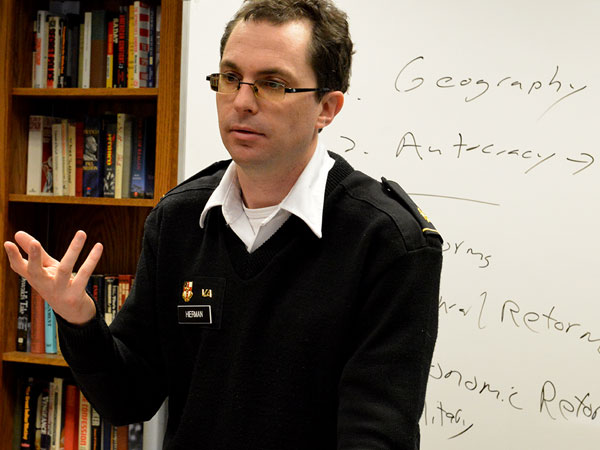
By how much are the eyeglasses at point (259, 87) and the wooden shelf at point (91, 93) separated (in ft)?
3.61

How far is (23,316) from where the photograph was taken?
2.47m

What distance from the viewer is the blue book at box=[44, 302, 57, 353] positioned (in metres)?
2.45

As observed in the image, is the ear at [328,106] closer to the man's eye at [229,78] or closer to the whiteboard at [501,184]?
the man's eye at [229,78]

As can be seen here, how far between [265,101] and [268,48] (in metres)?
0.09

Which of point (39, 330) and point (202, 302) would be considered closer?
point (202, 302)

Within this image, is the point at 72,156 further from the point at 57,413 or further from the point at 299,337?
the point at 299,337

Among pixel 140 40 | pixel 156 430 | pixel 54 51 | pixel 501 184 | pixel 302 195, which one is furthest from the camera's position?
pixel 54 51

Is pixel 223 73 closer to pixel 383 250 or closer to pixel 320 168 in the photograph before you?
pixel 320 168

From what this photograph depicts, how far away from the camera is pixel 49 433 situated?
246 centimetres

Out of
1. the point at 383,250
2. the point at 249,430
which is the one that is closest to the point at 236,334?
the point at 249,430

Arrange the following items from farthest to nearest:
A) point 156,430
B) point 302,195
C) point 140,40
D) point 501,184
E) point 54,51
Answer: point 54,51 → point 140,40 → point 156,430 → point 501,184 → point 302,195

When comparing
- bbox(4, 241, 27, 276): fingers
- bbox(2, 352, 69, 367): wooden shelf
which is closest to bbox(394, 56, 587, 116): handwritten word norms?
bbox(4, 241, 27, 276): fingers

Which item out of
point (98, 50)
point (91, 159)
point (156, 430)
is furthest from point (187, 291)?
point (98, 50)

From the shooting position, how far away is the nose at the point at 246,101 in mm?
1196
